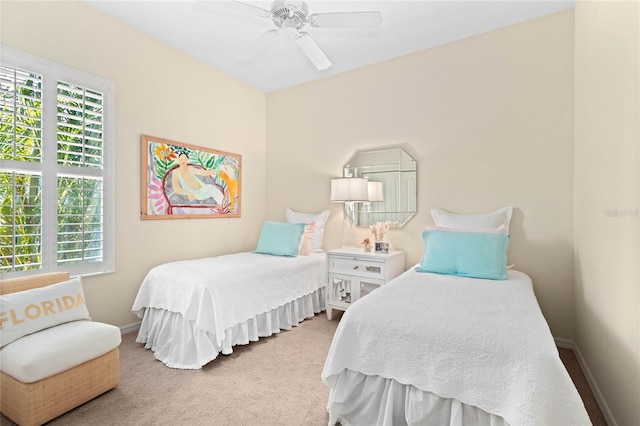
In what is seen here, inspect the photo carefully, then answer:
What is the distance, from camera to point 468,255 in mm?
2432

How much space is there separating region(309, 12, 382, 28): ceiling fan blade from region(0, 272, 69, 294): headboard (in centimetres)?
248

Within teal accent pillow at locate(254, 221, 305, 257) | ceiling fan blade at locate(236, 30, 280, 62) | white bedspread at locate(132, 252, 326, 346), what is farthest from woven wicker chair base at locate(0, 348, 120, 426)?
ceiling fan blade at locate(236, 30, 280, 62)

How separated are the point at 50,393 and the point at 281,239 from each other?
2.19 metres

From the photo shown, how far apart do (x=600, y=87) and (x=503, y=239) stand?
3.75 feet

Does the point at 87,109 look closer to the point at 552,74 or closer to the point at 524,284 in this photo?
the point at 524,284

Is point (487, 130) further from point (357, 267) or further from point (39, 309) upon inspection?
point (39, 309)

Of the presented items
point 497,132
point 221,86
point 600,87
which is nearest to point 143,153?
point 221,86

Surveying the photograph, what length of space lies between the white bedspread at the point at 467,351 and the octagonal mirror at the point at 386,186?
1634 millimetres

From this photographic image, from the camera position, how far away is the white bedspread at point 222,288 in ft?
7.89

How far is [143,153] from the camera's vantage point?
3133mm

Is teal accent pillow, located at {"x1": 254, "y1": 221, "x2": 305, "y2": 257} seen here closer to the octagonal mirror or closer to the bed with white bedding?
the bed with white bedding

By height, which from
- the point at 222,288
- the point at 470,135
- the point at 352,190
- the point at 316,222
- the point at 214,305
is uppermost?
the point at 470,135

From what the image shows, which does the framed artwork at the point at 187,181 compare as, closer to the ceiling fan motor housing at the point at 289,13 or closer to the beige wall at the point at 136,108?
the beige wall at the point at 136,108

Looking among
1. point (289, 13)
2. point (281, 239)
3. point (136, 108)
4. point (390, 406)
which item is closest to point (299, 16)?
point (289, 13)
